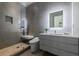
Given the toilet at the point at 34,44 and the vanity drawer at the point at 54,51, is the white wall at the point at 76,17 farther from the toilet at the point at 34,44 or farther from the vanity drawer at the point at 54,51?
the toilet at the point at 34,44

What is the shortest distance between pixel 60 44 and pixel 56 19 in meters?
0.49

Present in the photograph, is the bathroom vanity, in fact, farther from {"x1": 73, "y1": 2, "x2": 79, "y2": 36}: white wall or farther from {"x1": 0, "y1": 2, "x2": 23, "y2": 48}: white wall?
{"x1": 0, "y1": 2, "x2": 23, "y2": 48}: white wall

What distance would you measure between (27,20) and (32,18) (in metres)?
0.11

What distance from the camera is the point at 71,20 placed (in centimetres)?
203

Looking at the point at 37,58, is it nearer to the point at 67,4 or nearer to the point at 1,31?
the point at 1,31

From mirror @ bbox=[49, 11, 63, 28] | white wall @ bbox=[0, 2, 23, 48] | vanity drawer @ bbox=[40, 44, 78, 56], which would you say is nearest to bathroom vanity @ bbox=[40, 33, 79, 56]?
vanity drawer @ bbox=[40, 44, 78, 56]

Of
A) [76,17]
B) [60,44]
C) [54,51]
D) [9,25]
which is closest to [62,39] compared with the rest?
[60,44]

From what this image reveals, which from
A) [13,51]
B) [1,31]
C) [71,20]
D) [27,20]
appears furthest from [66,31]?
[1,31]

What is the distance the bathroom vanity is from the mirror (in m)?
0.20

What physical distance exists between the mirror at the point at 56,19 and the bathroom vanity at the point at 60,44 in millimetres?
200

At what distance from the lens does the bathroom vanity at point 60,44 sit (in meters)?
1.86

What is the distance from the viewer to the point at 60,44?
6.48 feet

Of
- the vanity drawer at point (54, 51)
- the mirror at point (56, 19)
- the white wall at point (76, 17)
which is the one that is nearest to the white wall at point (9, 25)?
the vanity drawer at point (54, 51)

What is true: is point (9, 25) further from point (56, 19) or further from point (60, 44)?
point (60, 44)
